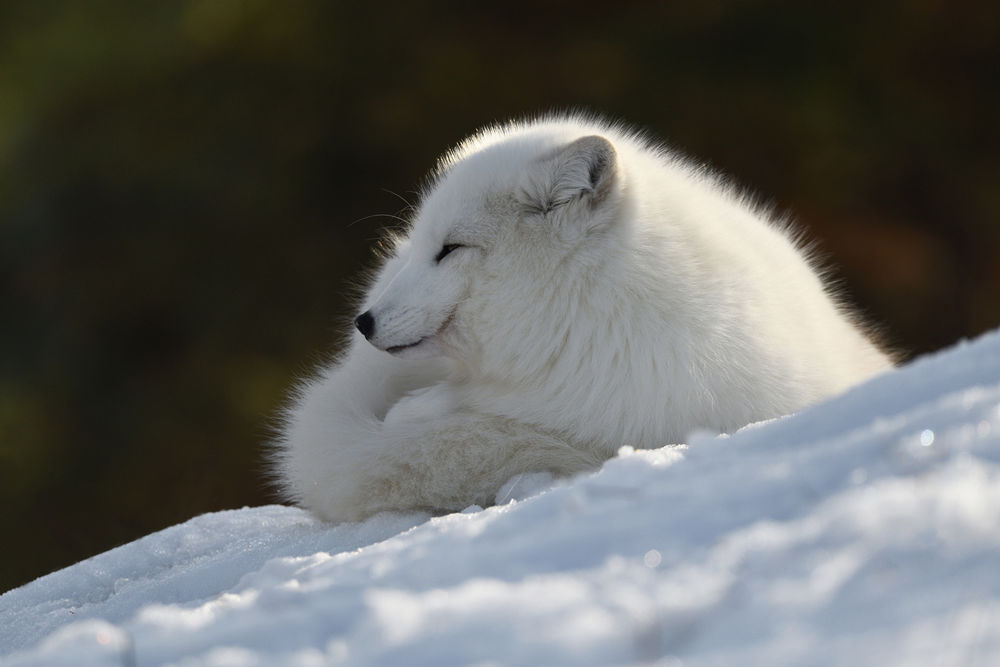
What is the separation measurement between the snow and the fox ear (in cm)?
84

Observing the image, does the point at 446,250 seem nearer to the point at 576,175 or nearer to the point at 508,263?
the point at 508,263

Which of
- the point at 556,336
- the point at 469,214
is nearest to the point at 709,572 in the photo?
the point at 556,336

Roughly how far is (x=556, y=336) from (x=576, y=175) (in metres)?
0.29

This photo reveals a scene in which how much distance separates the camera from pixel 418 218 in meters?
2.13

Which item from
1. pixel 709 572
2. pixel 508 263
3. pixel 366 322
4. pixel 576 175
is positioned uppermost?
pixel 576 175

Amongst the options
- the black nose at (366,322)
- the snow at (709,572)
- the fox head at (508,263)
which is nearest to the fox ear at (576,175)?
the fox head at (508,263)

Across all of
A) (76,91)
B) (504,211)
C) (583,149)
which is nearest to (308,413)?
(504,211)

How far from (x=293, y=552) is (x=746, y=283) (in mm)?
947

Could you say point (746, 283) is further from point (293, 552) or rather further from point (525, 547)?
point (525, 547)

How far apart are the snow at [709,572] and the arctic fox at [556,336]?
677 millimetres

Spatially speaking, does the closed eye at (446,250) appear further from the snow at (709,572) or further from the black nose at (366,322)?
the snow at (709,572)

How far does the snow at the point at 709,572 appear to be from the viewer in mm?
771

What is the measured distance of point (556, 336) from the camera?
1.96 meters

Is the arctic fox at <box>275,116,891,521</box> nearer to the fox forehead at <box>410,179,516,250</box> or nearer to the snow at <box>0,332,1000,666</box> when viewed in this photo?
the fox forehead at <box>410,179,516,250</box>
